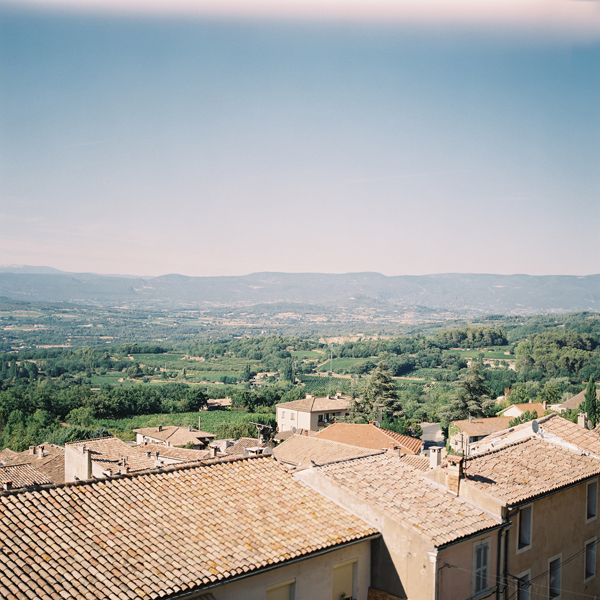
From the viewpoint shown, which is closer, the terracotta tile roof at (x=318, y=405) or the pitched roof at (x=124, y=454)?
the pitched roof at (x=124, y=454)

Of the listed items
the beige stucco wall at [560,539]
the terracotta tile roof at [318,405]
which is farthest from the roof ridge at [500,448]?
the terracotta tile roof at [318,405]

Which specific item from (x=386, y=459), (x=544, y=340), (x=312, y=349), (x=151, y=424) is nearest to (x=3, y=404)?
(x=151, y=424)

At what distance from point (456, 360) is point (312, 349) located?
214ft

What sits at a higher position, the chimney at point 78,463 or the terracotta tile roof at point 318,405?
the chimney at point 78,463

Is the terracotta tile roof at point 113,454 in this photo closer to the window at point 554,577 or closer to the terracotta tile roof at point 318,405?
the window at point 554,577

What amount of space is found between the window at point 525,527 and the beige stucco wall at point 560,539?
0.08 metres

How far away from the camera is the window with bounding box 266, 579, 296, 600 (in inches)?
299

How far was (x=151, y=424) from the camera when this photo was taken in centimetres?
6144

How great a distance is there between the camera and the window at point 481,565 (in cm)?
902

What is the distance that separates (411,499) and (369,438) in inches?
821

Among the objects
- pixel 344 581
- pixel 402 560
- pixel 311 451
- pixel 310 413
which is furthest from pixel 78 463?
pixel 310 413

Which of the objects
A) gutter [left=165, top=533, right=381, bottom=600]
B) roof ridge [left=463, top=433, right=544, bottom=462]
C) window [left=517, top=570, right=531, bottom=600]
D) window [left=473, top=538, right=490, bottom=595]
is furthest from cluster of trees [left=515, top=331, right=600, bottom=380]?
gutter [left=165, top=533, right=381, bottom=600]

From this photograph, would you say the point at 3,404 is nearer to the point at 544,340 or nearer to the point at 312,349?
the point at 544,340

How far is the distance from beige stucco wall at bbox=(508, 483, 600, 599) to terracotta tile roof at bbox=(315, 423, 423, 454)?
586 inches
